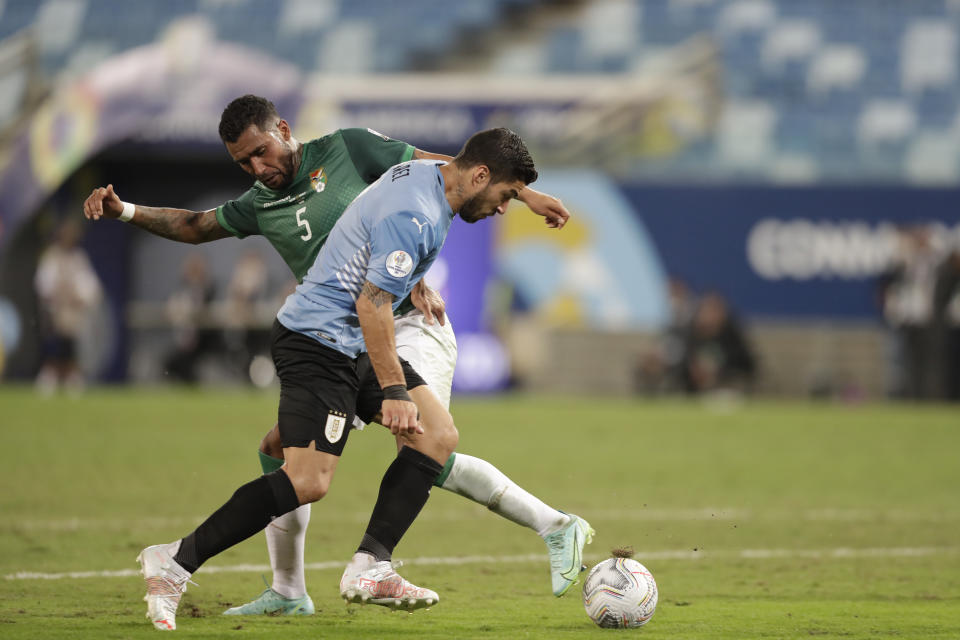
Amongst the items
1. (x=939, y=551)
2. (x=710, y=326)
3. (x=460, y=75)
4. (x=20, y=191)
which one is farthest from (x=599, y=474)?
(x=460, y=75)

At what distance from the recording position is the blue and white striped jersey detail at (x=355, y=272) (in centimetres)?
506

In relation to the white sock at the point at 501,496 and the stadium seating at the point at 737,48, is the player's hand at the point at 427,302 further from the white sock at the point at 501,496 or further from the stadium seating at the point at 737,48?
the stadium seating at the point at 737,48

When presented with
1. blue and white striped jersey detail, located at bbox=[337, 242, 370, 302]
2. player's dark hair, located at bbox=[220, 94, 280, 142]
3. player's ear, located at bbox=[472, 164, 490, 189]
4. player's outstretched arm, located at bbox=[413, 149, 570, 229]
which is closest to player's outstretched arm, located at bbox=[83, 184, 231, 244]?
player's dark hair, located at bbox=[220, 94, 280, 142]

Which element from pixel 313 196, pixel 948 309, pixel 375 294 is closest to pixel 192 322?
pixel 948 309

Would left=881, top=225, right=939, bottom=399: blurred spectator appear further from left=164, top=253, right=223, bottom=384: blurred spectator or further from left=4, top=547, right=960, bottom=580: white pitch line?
left=4, top=547, right=960, bottom=580: white pitch line

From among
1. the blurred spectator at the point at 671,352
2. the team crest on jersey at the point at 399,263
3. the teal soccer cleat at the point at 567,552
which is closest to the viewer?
the team crest on jersey at the point at 399,263

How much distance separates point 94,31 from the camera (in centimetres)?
2431

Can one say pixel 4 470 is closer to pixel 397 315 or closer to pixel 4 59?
pixel 397 315

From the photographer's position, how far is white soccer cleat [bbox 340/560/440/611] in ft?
15.9

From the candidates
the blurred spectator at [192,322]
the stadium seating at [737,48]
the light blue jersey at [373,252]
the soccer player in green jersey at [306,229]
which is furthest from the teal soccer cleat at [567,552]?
the stadium seating at [737,48]

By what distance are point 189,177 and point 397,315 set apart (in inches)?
662

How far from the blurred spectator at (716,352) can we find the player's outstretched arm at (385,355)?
1490 centimetres

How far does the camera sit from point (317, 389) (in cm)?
509

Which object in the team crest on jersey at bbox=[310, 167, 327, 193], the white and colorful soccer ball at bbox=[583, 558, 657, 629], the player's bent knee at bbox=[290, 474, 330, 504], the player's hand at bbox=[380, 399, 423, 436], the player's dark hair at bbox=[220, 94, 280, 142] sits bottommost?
the white and colorful soccer ball at bbox=[583, 558, 657, 629]
